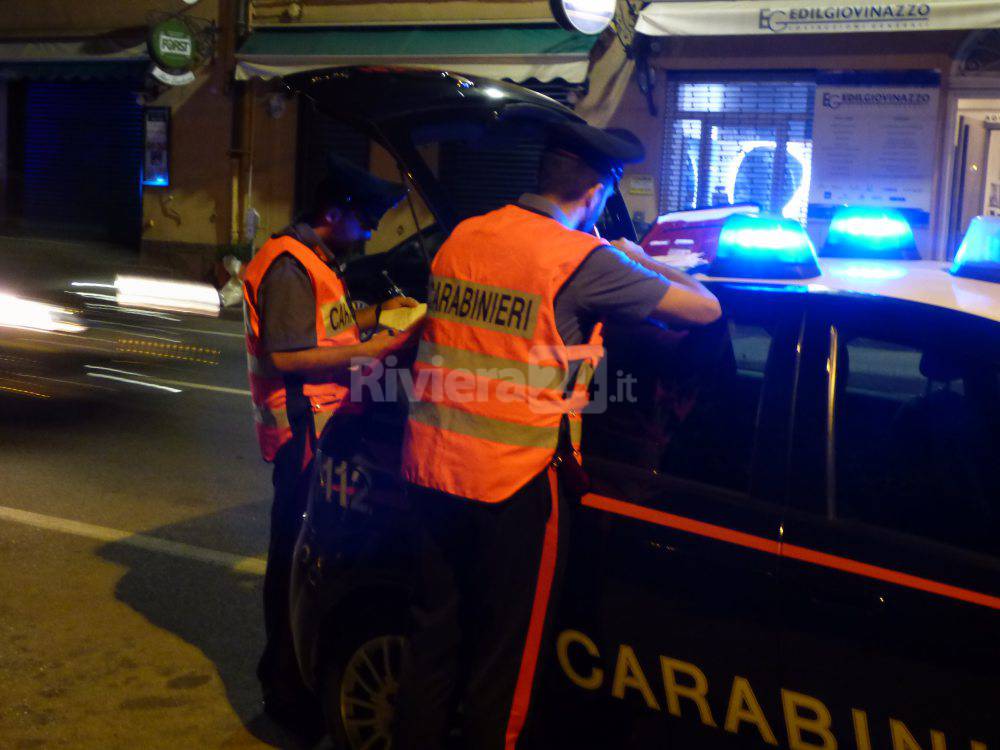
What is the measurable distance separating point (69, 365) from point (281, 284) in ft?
23.9

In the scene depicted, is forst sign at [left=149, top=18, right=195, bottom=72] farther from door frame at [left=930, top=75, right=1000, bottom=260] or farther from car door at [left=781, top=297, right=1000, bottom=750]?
car door at [left=781, top=297, right=1000, bottom=750]

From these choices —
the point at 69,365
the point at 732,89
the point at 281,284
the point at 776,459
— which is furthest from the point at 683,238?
the point at 732,89

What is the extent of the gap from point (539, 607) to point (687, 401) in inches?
23.0

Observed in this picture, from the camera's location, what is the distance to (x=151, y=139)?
1873cm

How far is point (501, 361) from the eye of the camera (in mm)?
2619

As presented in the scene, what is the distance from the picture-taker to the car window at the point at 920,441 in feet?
7.93

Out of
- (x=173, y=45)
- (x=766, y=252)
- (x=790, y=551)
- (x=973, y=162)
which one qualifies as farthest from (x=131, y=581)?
(x=173, y=45)

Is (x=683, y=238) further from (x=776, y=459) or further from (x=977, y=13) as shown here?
(x=977, y=13)

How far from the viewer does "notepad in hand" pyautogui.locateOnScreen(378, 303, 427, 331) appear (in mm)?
3572

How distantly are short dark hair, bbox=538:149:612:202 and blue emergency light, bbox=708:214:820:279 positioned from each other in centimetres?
42

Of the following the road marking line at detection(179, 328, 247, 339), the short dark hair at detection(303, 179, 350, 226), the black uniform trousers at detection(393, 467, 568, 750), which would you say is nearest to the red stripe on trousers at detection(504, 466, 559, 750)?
the black uniform trousers at detection(393, 467, 568, 750)

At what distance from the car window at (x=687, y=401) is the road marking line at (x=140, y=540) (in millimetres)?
2814

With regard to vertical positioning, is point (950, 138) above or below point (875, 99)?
below

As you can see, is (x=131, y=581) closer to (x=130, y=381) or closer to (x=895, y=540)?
(x=895, y=540)
